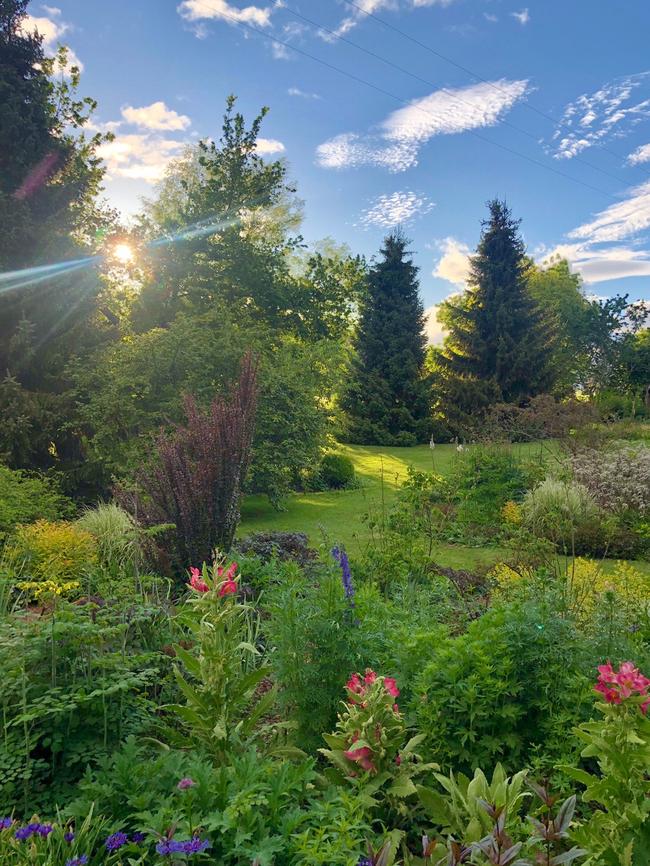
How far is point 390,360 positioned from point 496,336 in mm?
4579

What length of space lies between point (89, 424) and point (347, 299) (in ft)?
47.6

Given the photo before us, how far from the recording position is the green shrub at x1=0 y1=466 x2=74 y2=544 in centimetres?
558

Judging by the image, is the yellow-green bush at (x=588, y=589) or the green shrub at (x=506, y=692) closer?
the green shrub at (x=506, y=692)

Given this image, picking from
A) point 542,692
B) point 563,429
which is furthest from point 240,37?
Result: point 542,692

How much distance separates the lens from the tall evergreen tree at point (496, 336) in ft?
69.5

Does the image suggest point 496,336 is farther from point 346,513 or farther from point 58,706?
point 58,706

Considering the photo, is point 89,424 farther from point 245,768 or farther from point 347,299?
point 347,299

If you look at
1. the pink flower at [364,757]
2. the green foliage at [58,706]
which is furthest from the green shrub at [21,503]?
the pink flower at [364,757]

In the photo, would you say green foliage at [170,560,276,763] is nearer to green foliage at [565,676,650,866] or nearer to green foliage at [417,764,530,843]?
green foliage at [417,764,530,843]

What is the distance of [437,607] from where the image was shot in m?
3.16

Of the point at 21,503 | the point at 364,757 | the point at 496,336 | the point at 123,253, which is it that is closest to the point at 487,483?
the point at 21,503

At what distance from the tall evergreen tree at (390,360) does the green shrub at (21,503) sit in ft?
44.8

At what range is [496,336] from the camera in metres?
21.9

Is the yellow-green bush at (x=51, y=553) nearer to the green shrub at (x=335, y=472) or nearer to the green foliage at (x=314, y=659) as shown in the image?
the green foliage at (x=314, y=659)
